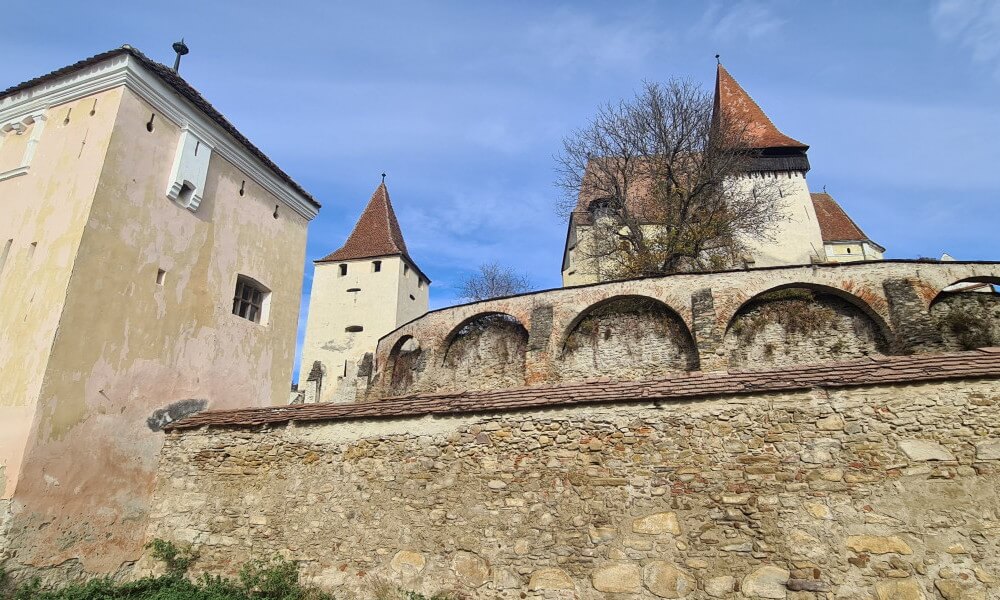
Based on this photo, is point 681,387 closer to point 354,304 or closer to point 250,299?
point 250,299

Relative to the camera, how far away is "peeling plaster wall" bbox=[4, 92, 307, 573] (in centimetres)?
660

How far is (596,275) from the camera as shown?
2511 cm

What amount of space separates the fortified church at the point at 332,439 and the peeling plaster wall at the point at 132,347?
33 mm

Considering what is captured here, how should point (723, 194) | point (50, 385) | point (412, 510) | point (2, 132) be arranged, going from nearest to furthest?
point (412, 510) < point (50, 385) < point (2, 132) < point (723, 194)

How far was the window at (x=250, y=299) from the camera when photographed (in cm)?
983

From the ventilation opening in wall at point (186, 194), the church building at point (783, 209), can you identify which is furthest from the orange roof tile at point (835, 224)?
the ventilation opening in wall at point (186, 194)

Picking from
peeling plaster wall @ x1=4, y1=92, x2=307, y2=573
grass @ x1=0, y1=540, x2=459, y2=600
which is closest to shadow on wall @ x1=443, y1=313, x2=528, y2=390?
peeling plaster wall @ x1=4, y1=92, x2=307, y2=573

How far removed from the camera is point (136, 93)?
812 cm

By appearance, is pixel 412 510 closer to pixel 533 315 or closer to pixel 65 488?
pixel 65 488

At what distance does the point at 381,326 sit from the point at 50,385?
22829mm

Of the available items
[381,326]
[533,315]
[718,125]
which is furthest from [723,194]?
[381,326]

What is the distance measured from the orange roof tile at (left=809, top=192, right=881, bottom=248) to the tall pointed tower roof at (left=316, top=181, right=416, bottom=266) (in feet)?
85.1

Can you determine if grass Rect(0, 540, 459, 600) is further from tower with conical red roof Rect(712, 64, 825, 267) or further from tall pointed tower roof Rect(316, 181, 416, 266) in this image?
tall pointed tower roof Rect(316, 181, 416, 266)

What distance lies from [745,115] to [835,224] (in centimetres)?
1158
